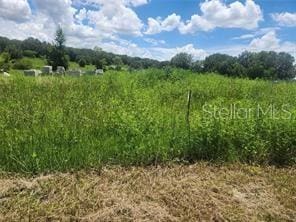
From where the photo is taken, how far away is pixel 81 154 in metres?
4.23

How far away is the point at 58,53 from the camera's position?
4750cm

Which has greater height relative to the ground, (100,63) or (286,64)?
(286,64)

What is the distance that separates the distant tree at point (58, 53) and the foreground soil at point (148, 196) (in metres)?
44.4

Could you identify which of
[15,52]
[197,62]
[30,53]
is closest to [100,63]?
[15,52]

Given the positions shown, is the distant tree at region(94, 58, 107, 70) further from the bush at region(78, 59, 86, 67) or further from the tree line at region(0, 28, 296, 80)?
the bush at region(78, 59, 86, 67)

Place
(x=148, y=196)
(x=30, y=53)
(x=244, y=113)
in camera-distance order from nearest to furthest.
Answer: (x=148, y=196), (x=244, y=113), (x=30, y=53)

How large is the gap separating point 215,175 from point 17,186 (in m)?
2.31

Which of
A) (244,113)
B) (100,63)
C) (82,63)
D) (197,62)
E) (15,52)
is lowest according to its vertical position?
(82,63)

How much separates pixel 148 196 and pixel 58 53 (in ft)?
152

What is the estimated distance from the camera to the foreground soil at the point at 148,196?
3217 millimetres

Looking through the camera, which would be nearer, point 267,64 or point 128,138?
point 128,138

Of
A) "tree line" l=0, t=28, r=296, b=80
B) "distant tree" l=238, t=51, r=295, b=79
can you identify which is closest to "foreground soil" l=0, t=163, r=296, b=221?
"tree line" l=0, t=28, r=296, b=80

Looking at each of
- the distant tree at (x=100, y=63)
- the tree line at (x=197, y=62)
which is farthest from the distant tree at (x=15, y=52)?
the distant tree at (x=100, y=63)

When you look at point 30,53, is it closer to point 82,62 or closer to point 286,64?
point 82,62
